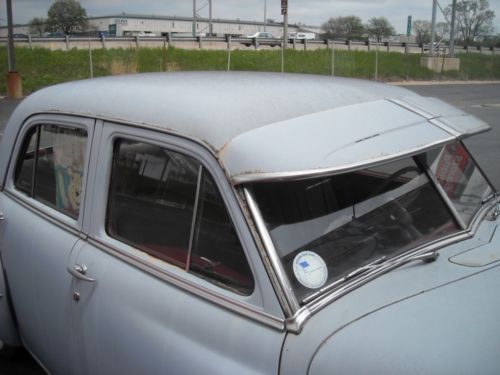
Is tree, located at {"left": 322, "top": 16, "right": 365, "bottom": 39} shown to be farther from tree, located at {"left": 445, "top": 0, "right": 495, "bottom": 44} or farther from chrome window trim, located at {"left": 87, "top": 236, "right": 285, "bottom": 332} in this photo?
chrome window trim, located at {"left": 87, "top": 236, "right": 285, "bottom": 332}

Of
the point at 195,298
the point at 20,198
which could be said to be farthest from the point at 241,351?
the point at 20,198

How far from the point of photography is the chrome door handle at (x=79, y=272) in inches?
89.0

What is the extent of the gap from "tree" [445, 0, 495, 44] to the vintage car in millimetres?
67632

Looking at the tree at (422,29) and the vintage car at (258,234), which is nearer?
the vintage car at (258,234)

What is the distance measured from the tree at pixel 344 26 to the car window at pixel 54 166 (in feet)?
293

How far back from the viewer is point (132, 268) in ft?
7.10

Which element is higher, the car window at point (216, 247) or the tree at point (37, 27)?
the tree at point (37, 27)

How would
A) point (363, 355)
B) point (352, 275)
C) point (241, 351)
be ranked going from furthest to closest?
point (352, 275)
point (241, 351)
point (363, 355)

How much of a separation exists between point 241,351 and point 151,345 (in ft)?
1.37

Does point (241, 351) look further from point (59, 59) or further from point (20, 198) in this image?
point (59, 59)

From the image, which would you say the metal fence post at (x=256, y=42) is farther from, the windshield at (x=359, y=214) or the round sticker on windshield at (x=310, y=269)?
the round sticker on windshield at (x=310, y=269)

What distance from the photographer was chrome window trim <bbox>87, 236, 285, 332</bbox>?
1.69m

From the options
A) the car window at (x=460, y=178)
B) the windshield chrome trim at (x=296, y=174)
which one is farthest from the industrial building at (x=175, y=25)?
the windshield chrome trim at (x=296, y=174)

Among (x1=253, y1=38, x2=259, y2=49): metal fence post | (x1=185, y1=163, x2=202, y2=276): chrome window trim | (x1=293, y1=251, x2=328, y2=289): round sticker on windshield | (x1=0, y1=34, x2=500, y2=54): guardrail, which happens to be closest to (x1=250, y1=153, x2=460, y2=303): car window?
(x1=293, y1=251, x2=328, y2=289): round sticker on windshield
